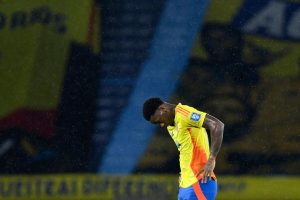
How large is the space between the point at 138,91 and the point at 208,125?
5.26m

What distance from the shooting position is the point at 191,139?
7.36m

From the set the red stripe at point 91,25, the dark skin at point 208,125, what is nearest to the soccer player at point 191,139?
the dark skin at point 208,125

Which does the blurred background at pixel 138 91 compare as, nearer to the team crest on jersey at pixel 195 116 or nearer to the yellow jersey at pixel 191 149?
the yellow jersey at pixel 191 149

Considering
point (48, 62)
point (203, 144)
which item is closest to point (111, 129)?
point (48, 62)

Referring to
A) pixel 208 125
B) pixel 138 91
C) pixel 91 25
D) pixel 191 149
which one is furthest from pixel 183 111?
pixel 91 25

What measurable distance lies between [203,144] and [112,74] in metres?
5.01

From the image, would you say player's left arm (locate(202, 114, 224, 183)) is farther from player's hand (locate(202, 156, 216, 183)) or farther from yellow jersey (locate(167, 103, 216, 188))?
yellow jersey (locate(167, 103, 216, 188))

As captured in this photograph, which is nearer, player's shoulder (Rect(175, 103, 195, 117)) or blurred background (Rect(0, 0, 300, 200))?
player's shoulder (Rect(175, 103, 195, 117))

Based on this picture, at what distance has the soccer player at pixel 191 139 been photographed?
709 cm

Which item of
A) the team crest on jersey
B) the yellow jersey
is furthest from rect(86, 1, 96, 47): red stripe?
the team crest on jersey

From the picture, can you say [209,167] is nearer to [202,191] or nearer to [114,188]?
[202,191]

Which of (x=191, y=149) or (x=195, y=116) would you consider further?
(x=191, y=149)

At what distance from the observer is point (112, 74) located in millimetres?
12258

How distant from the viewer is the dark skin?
23.1ft
